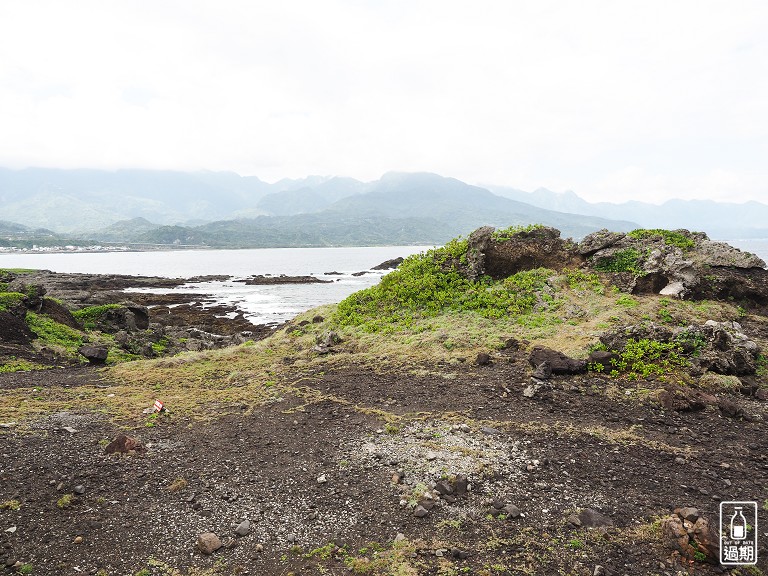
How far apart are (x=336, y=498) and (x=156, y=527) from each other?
102 inches

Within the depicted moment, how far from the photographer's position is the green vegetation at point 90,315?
75.9ft

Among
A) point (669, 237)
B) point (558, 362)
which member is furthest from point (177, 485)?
point (669, 237)

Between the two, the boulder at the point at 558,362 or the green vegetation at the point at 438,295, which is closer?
the boulder at the point at 558,362

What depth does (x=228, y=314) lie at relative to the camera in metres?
41.9

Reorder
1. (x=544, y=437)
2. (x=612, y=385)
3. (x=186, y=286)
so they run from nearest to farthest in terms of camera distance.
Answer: (x=544, y=437) < (x=612, y=385) < (x=186, y=286)

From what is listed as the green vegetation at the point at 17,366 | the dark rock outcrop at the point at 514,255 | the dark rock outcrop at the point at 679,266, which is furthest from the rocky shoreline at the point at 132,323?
the dark rock outcrop at the point at 679,266

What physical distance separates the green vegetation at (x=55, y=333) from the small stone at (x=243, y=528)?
49.5ft

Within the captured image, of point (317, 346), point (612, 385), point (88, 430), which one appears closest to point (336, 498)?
point (88, 430)

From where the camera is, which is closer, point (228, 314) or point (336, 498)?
point (336, 498)

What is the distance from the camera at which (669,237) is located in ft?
62.1

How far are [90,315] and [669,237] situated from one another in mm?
30527

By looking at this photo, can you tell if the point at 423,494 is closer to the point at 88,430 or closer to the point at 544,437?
the point at 544,437

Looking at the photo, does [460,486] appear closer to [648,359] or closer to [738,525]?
[738,525]

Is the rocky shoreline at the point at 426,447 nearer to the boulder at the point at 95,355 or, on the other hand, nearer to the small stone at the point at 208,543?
the small stone at the point at 208,543
